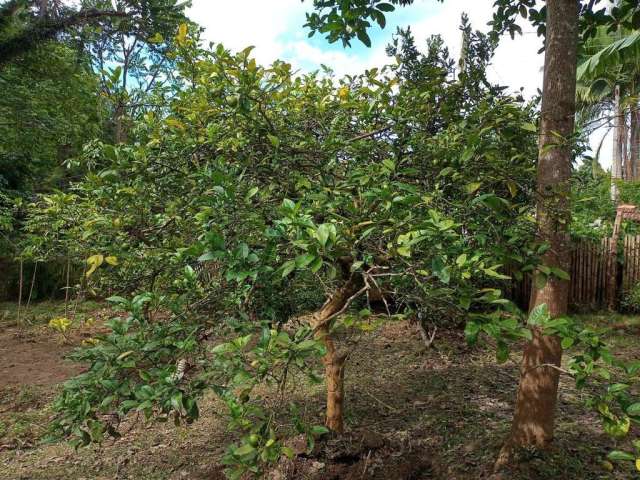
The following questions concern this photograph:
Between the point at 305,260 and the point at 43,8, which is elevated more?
the point at 43,8

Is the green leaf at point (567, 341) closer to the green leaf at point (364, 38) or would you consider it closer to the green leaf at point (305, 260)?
the green leaf at point (305, 260)

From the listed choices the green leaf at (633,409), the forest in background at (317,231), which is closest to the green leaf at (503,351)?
the forest in background at (317,231)

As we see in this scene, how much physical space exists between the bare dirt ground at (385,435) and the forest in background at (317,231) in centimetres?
6

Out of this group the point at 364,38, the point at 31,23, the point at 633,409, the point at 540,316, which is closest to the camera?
the point at 633,409

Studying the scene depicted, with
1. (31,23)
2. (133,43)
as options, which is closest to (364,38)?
(31,23)

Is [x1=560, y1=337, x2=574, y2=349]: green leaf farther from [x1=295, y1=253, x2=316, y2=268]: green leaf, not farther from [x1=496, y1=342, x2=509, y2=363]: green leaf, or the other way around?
[x1=295, y1=253, x2=316, y2=268]: green leaf

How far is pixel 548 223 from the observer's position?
1840 millimetres

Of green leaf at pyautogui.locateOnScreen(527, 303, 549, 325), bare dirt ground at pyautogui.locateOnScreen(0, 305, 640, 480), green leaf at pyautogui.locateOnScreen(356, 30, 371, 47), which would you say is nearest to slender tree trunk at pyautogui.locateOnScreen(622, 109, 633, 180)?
bare dirt ground at pyautogui.locateOnScreen(0, 305, 640, 480)

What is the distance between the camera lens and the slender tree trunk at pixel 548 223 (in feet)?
6.34

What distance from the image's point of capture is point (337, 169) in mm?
1947

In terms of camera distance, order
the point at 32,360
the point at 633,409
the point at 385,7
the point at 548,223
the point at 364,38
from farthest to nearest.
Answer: the point at 32,360 → the point at 364,38 → the point at 385,7 → the point at 548,223 → the point at 633,409

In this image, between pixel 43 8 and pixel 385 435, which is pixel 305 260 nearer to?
pixel 385 435

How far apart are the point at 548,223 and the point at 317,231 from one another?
1268 mm

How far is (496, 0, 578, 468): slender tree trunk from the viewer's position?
1.93m
